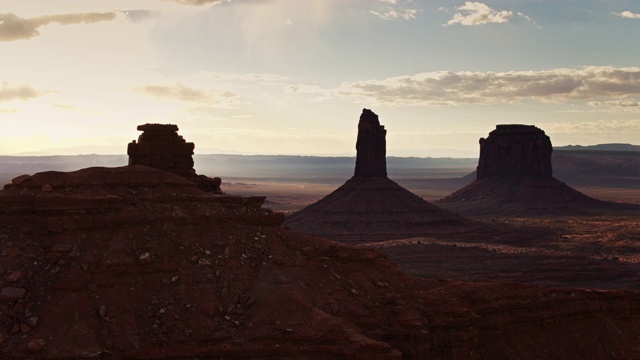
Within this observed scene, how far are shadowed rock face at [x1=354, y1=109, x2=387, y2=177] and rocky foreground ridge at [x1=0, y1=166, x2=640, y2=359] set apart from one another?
104m

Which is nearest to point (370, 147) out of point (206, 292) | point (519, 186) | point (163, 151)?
point (519, 186)

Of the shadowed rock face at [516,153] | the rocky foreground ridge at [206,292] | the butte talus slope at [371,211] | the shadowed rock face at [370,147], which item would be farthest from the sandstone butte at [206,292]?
the shadowed rock face at [516,153]

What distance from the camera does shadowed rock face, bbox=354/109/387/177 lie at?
141 m

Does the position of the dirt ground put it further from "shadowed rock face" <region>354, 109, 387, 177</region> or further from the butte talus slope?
"shadowed rock face" <region>354, 109, 387, 177</region>

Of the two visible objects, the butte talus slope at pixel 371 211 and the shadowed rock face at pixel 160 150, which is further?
the butte talus slope at pixel 371 211

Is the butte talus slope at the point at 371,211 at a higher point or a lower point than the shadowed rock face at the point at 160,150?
lower

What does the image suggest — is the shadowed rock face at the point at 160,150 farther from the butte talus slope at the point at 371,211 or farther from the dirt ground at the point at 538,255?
the butte talus slope at the point at 371,211

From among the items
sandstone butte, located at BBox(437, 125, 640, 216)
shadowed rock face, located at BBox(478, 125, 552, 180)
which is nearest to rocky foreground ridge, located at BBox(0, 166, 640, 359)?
sandstone butte, located at BBox(437, 125, 640, 216)

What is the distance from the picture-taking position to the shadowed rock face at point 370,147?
463ft

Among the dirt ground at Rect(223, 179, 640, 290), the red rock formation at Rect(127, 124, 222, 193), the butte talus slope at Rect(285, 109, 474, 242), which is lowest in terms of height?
the dirt ground at Rect(223, 179, 640, 290)

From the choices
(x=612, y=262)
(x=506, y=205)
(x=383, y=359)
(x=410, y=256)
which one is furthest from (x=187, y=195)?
(x=506, y=205)

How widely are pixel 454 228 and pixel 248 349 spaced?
10571cm

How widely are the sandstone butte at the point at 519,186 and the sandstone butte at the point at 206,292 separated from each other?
5168 inches

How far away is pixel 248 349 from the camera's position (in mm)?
26812
